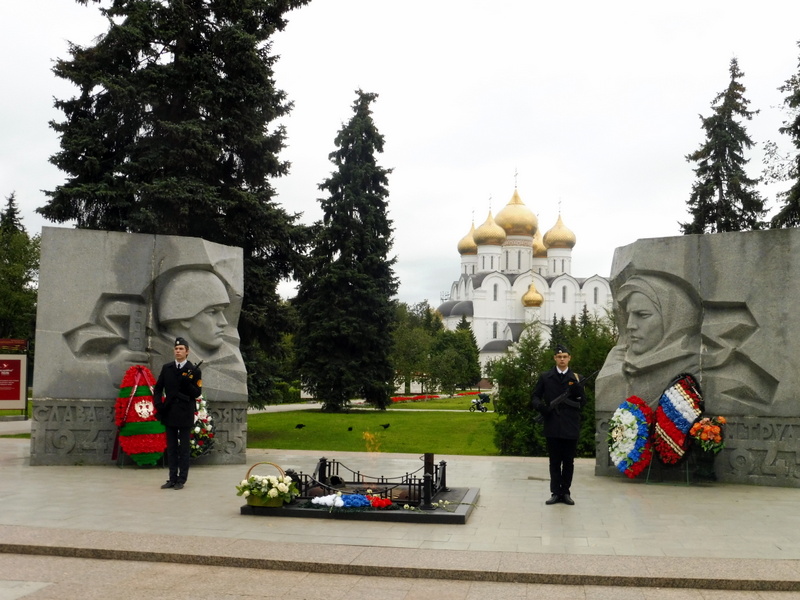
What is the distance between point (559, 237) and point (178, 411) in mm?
88742

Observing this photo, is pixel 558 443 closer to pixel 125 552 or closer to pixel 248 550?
pixel 248 550

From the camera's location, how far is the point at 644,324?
452 inches

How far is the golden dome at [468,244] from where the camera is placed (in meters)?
97.7

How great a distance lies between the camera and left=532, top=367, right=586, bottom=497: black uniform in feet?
29.9

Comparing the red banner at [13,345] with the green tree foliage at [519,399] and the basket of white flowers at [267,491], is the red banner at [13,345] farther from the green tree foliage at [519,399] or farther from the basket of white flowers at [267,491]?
the basket of white flowers at [267,491]

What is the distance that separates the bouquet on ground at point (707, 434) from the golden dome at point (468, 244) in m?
87.1

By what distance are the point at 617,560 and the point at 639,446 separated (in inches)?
195

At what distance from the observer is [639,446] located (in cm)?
1092

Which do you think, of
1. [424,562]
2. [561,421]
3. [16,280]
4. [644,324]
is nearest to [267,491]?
[424,562]

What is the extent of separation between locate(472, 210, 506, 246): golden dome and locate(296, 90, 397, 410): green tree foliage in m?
60.2

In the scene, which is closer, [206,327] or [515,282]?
[206,327]

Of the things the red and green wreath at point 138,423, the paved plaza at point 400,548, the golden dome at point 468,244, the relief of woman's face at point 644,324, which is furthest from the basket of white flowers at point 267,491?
the golden dome at point 468,244

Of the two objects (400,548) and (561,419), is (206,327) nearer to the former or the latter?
(561,419)

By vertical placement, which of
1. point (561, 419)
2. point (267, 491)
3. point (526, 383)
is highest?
point (526, 383)
